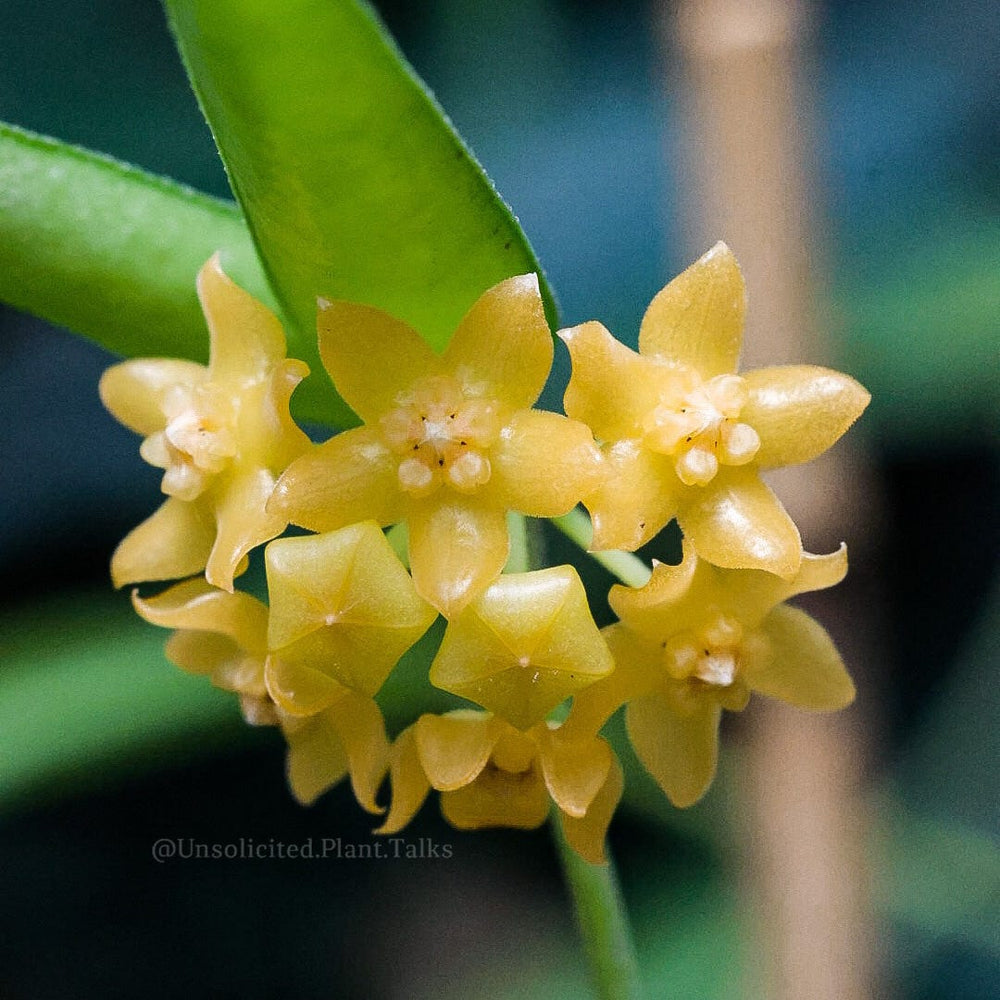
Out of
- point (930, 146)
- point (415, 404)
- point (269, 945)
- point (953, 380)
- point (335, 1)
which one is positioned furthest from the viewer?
point (930, 146)

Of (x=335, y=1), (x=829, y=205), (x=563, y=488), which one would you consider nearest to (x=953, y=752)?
(x=829, y=205)

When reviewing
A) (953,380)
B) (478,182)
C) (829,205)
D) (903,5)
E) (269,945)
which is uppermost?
(478,182)

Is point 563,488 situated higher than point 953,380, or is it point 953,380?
point 563,488

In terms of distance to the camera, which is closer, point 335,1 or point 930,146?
point 335,1

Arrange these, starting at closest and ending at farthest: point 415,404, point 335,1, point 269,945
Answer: point 335,1 < point 415,404 < point 269,945

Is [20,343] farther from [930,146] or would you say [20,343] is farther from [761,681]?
[930,146]

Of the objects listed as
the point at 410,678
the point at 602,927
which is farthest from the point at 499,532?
the point at 410,678

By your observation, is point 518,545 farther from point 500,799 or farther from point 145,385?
point 145,385

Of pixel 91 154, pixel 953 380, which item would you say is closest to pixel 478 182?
pixel 91 154

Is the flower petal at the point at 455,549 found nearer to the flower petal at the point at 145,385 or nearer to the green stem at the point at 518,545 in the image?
the green stem at the point at 518,545
